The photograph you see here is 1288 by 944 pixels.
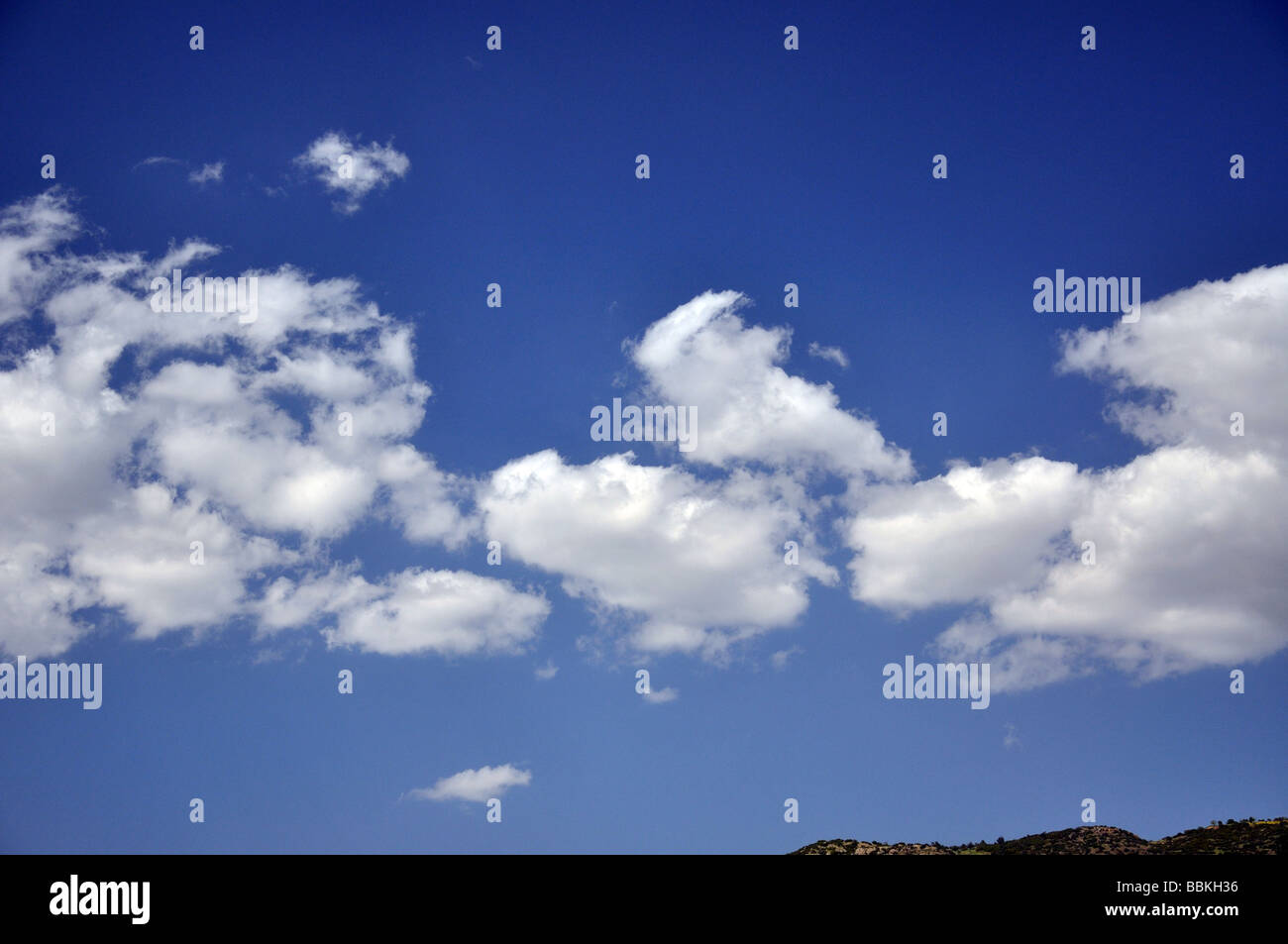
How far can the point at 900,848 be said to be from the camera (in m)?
138
